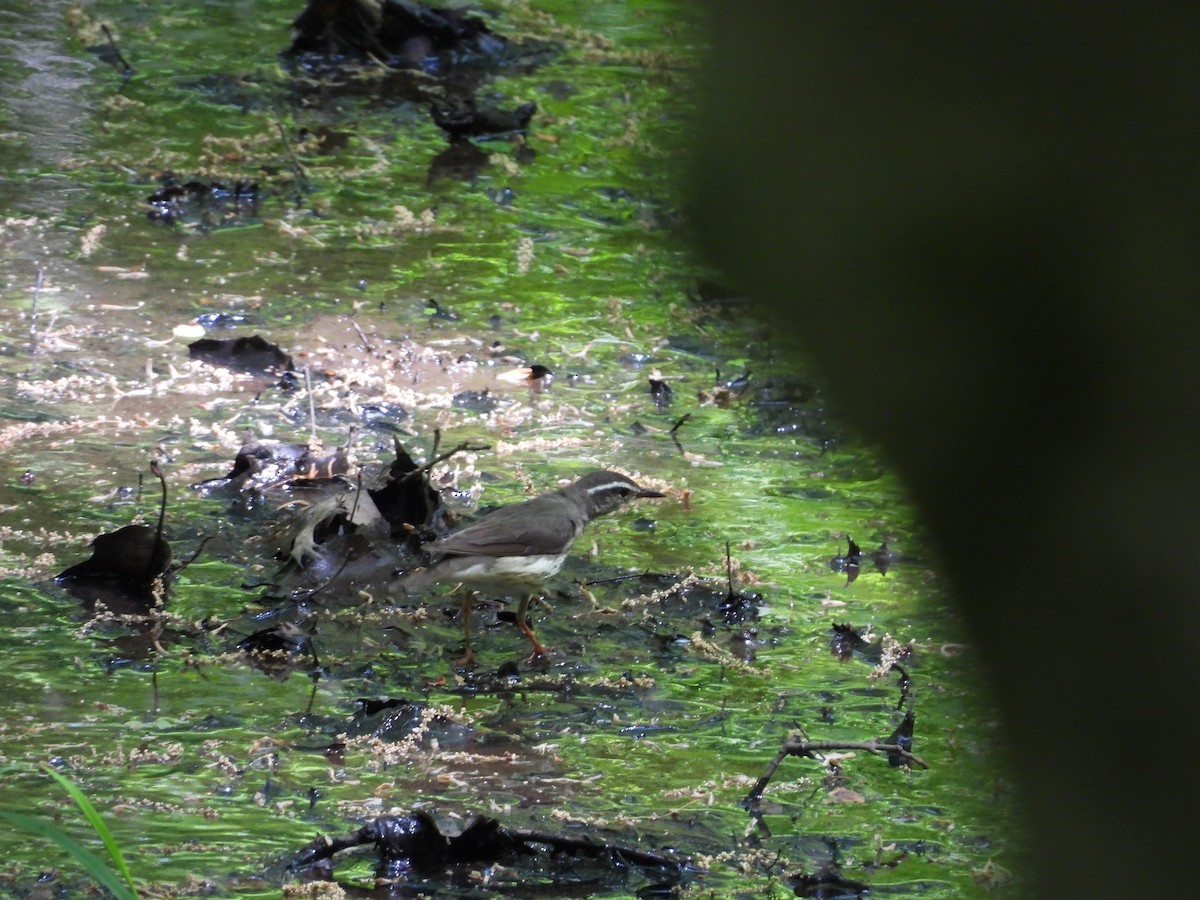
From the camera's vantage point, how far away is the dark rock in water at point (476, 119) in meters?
10.2

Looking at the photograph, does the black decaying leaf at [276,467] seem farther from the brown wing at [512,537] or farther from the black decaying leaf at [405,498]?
the brown wing at [512,537]

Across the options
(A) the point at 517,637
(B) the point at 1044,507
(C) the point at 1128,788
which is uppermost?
(B) the point at 1044,507

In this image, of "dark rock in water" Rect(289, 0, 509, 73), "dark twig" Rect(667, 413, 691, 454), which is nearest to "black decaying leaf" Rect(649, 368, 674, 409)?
"dark twig" Rect(667, 413, 691, 454)

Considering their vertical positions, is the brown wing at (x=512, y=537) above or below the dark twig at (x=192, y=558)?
above

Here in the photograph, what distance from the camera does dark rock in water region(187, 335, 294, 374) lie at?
6.95 meters

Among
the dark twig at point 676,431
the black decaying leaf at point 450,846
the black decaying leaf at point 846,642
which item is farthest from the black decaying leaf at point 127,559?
the dark twig at point 676,431

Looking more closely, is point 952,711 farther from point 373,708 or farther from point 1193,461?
point 1193,461

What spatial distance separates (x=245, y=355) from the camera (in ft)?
22.9

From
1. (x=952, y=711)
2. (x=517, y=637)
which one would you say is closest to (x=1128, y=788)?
(x=952, y=711)

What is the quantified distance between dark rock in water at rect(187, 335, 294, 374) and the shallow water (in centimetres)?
13

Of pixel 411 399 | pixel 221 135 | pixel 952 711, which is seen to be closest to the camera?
pixel 952 711

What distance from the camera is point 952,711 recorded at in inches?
198

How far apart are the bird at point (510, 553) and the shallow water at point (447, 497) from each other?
0.15m

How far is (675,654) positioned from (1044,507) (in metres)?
4.08
